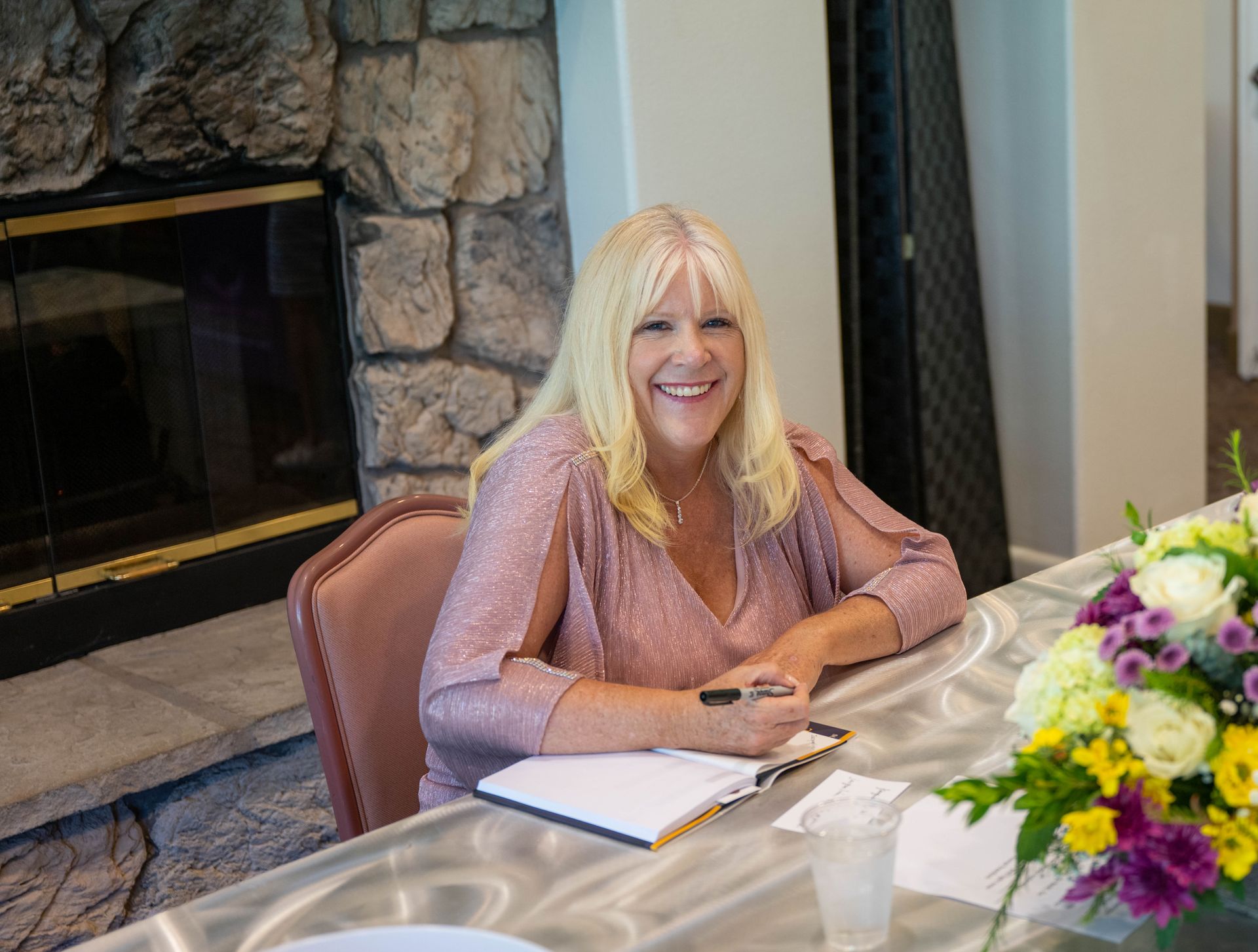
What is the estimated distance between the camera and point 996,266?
3230mm

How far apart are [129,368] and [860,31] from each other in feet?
5.51

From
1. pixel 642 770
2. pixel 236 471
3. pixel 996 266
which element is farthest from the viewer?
pixel 996 266

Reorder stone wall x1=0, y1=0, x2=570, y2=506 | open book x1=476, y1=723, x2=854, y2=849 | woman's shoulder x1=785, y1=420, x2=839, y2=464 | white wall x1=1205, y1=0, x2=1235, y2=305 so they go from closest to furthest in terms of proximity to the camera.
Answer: open book x1=476, y1=723, x2=854, y2=849, woman's shoulder x1=785, y1=420, x2=839, y2=464, stone wall x1=0, y1=0, x2=570, y2=506, white wall x1=1205, y1=0, x2=1235, y2=305

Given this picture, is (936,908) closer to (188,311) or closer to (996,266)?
(188,311)

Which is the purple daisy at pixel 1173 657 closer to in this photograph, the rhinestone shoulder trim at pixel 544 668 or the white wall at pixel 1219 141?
the rhinestone shoulder trim at pixel 544 668

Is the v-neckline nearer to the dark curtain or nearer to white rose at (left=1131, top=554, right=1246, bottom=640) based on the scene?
white rose at (left=1131, top=554, right=1246, bottom=640)

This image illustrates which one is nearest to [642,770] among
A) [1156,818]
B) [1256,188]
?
[1156,818]

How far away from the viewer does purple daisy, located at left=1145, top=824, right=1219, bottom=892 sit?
0.85 m

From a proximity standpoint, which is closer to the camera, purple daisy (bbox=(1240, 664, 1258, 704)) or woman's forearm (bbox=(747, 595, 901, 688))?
purple daisy (bbox=(1240, 664, 1258, 704))

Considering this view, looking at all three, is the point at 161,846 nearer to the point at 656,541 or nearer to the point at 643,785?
the point at 656,541

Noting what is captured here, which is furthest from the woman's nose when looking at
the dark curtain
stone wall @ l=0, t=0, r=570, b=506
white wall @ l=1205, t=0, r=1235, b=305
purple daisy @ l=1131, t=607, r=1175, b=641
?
white wall @ l=1205, t=0, r=1235, b=305

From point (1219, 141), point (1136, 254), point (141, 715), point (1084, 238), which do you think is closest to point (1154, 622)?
point (141, 715)

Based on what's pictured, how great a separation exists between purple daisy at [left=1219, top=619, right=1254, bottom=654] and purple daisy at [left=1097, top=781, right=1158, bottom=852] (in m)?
0.10

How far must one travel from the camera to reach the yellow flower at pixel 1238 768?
0.85 metres
